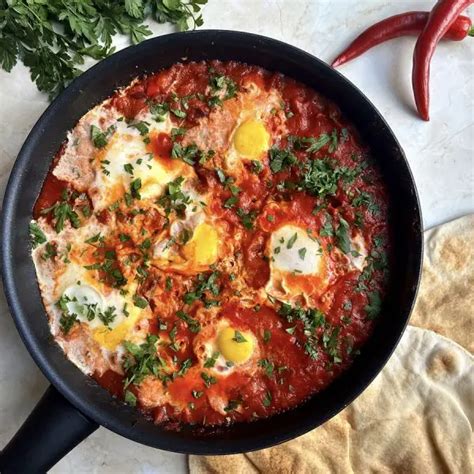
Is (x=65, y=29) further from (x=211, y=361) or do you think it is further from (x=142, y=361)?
(x=211, y=361)

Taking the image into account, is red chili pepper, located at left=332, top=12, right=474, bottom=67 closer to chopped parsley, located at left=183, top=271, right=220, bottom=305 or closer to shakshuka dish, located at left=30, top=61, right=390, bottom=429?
shakshuka dish, located at left=30, top=61, right=390, bottom=429

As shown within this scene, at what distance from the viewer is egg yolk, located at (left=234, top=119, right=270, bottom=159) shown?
3.88 meters

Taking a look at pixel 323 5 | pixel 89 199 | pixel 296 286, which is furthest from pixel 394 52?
pixel 89 199

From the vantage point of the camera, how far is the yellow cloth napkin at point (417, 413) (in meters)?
4.27

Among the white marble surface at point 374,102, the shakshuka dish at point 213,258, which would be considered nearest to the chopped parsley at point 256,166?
the shakshuka dish at point 213,258

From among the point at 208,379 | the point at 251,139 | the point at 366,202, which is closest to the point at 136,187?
the point at 251,139

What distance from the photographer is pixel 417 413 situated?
14.2ft

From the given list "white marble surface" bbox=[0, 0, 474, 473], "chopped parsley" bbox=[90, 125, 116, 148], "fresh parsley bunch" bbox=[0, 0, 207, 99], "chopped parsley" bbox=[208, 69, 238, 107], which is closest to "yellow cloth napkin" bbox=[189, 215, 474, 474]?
"white marble surface" bbox=[0, 0, 474, 473]

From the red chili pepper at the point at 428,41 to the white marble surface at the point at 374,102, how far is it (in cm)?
12

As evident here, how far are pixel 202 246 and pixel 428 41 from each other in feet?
6.11

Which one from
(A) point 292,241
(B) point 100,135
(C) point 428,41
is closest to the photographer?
(A) point 292,241

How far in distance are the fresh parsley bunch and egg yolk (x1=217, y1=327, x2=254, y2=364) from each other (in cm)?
178

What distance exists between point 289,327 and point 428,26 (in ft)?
6.59

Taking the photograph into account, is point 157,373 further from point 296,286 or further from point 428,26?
point 428,26
